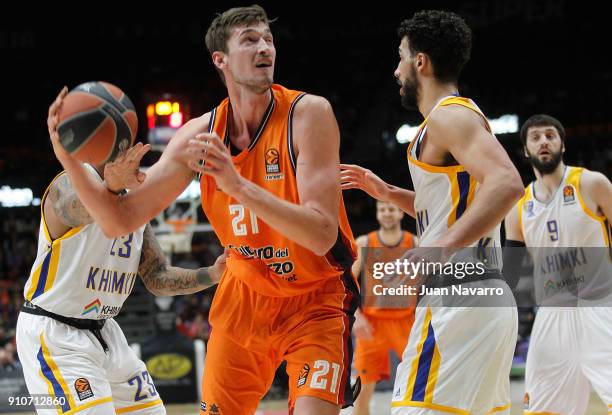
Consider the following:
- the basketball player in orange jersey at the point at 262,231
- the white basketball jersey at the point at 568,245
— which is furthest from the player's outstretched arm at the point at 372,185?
the white basketball jersey at the point at 568,245

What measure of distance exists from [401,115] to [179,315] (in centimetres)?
862

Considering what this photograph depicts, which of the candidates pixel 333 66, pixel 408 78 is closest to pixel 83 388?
pixel 408 78

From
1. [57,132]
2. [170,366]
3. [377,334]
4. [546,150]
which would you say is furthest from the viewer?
[170,366]

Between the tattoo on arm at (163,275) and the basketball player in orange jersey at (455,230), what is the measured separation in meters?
1.45

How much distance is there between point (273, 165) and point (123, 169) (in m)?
0.65

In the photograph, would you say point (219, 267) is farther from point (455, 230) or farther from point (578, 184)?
point (578, 184)

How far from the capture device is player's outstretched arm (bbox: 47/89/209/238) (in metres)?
3.28

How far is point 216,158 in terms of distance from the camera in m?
2.96

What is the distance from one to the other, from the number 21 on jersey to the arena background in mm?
14518

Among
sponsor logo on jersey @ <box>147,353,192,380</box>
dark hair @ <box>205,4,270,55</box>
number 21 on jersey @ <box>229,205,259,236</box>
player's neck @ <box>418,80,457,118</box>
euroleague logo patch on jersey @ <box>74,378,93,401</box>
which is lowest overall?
sponsor logo on jersey @ <box>147,353,192,380</box>

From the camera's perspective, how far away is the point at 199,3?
20.1 metres

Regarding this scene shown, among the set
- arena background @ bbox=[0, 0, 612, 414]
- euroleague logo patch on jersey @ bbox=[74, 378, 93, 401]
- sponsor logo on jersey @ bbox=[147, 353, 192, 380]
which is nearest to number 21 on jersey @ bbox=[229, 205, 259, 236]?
euroleague logo patch on jersey @ bbox=[74, 378, 93, 401]

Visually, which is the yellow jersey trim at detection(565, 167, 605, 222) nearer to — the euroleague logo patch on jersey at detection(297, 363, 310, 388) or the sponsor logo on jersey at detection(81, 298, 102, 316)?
the euroleague logo patch on jersey at detection(297, 363, 310, 388)

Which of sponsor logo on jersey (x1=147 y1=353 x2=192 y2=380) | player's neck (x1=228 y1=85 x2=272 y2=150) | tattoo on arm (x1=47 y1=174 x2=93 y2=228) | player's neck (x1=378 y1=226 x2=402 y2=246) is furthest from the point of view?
sponsor logo on jersey (x1=147 y1=353 x2=192 y2=380)
